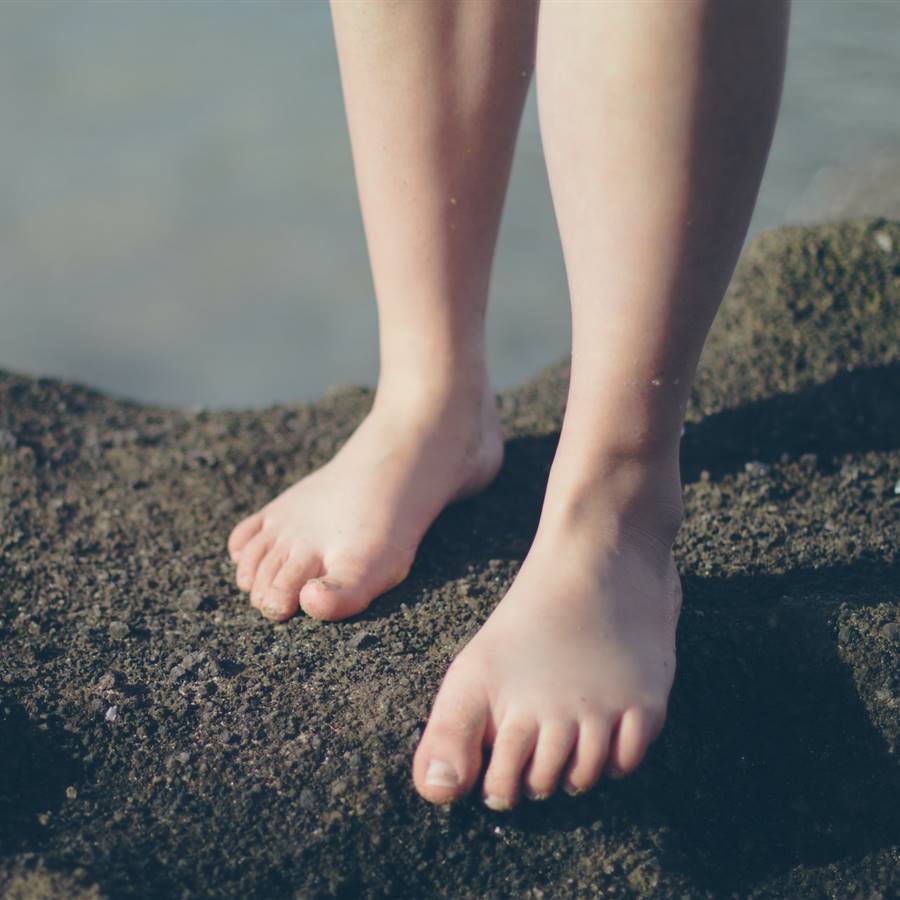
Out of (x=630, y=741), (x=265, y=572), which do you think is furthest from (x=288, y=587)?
(x=630, y=741)

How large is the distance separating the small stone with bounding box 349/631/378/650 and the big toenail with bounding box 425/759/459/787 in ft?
0.88

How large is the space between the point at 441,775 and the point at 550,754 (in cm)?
11

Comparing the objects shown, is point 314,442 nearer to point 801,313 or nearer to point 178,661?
point 178,661

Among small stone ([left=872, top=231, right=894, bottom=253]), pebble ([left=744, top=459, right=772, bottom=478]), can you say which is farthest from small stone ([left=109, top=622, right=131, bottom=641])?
small stone ([left=872, top=231, right=894, bottom=253])

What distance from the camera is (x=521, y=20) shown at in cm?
131

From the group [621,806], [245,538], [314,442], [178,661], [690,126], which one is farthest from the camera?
[314,442]

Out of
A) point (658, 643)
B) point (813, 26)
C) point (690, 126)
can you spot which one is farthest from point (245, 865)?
point (813, 26)

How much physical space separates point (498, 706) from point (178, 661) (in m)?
0.45

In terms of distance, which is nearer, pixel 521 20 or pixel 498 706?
pixel 498 706

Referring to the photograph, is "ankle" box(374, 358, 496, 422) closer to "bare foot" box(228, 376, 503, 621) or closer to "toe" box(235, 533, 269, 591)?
"bare foot" box(228, 376, 503, 621)

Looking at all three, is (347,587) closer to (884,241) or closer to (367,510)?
(367,510)

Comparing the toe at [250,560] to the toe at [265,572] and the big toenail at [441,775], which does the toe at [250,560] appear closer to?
the toe at [265,572]

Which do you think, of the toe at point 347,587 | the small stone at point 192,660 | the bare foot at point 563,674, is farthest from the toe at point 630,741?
the small stone at point 192,660

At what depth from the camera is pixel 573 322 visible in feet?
3.75
